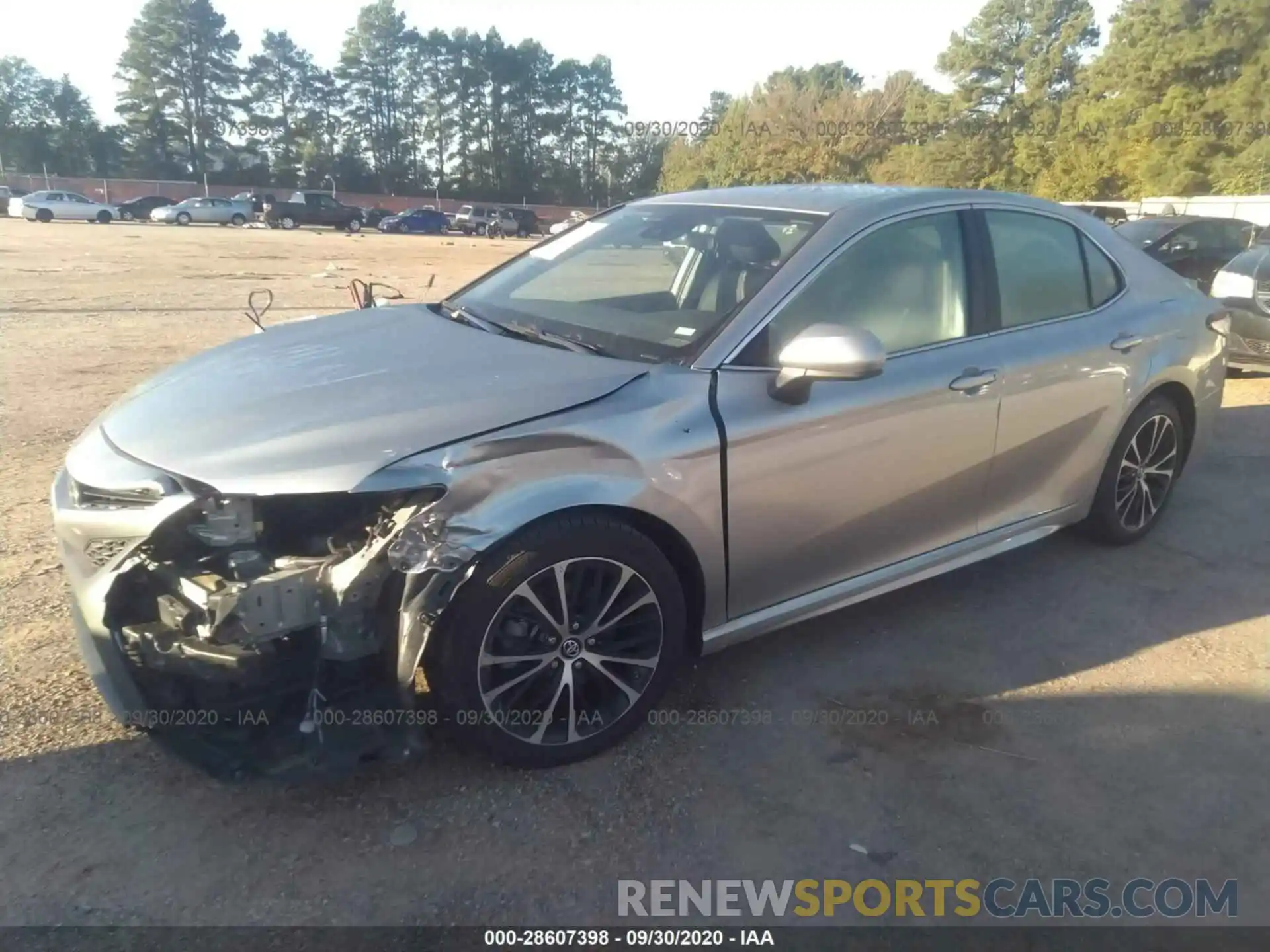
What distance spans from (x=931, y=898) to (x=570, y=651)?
3.76 feet

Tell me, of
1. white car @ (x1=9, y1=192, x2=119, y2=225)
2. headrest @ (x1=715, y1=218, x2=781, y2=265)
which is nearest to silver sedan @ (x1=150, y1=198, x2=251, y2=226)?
white car @ (x1=9, y1=192, x2=119, y2=225)

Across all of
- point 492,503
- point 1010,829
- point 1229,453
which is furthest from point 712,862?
point 1229,453

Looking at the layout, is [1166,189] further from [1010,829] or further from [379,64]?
[379,64]

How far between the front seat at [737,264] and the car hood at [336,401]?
485 millimetres

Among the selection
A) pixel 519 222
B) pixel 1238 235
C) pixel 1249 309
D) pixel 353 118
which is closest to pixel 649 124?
pixel 519 222

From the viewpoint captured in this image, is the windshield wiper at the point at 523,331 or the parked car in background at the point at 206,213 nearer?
the windshield wiper at the point at 523,331

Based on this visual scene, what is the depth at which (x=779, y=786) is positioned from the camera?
281 cm

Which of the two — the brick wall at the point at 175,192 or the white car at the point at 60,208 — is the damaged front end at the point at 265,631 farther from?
the brick wall at the point at 175,192

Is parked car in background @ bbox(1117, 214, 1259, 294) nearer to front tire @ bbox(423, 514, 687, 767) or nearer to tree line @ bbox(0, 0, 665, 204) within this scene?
front tire @ bbox(423, 514, 687, 767)

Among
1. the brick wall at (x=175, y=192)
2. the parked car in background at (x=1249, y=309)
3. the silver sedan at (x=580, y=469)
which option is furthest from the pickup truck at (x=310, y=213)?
the silver sedan at (x=580, y=469)

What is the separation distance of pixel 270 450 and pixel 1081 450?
3258 mm

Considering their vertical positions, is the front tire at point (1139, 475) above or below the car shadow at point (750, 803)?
A: above

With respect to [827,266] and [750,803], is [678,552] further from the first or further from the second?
[827,266]

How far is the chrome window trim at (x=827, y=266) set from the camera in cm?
304
